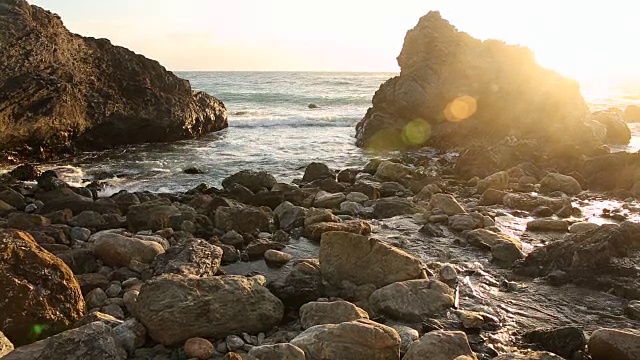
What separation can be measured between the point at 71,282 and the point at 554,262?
5414mm

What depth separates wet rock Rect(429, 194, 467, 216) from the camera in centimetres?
919

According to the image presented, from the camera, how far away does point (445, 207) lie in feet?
30.5

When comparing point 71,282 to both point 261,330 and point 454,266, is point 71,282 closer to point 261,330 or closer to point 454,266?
point 261,330

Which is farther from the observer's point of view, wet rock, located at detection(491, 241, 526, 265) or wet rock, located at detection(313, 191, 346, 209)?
wet rock, located at detection(313, 191, 346, 209)

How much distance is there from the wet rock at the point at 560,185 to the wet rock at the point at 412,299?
8.34 m

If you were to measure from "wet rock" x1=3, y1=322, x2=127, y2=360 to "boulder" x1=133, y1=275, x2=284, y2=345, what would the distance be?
467 millimetres

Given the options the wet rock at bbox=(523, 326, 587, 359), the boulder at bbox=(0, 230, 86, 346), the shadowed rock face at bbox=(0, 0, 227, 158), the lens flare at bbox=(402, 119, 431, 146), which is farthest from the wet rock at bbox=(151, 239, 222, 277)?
the lens flare at bbox=(402, 119, 431, 146)

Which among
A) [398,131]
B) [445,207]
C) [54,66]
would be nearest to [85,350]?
[445,207]

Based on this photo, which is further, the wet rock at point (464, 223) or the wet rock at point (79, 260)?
the wet rock at point (464, 223)

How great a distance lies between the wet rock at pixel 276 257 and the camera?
21.8 ft

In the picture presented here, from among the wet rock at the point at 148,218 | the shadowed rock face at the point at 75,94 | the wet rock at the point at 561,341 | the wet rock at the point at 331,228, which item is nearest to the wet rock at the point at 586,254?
the wet rock at the point at 561,341

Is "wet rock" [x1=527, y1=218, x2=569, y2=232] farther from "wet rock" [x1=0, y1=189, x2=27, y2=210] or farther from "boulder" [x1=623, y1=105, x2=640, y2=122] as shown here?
"boulder" [x1=623, y1=105, x2=640, y2=122]

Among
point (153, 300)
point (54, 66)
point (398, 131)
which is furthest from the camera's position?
point (398, 131)

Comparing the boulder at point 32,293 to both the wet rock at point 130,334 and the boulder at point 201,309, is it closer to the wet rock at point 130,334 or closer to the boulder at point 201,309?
the wet rock at point 130,334
